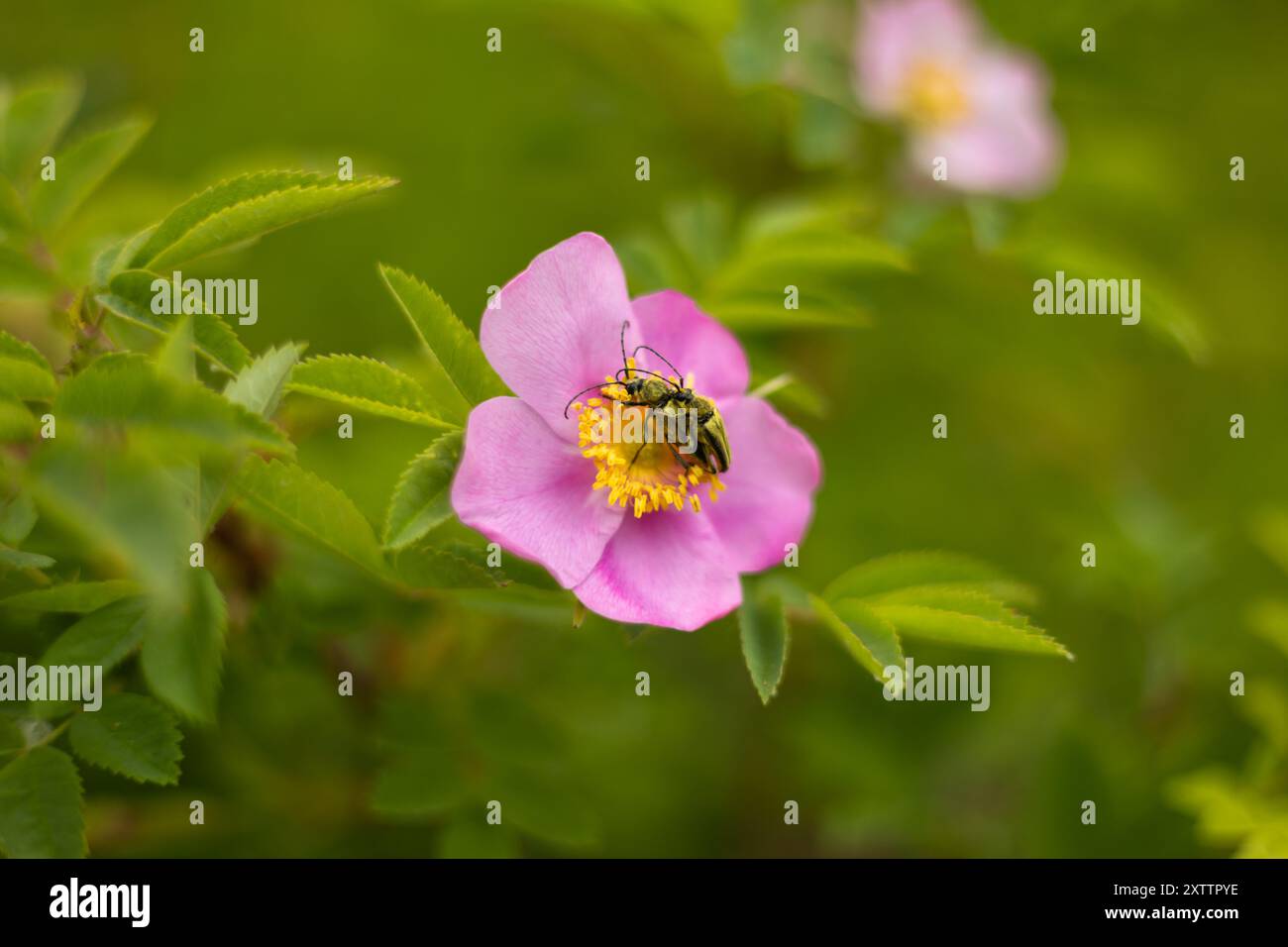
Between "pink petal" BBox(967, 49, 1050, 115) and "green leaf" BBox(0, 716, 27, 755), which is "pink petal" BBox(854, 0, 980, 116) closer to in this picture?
"pink petal" BBox(967, 49, 1050, 115)

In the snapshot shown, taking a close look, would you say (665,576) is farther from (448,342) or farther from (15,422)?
(15,422)

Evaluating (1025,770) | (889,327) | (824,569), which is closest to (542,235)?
(889,327)

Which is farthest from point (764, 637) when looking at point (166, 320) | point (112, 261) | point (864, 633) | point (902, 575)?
point (112, 261)

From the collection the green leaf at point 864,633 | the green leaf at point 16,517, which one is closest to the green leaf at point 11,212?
the green leaf at point 16,517

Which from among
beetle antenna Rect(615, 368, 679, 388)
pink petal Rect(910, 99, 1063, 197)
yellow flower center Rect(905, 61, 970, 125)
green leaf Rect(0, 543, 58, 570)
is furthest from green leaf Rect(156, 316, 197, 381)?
yellow flower center Rect(905, 61, 970, 125)

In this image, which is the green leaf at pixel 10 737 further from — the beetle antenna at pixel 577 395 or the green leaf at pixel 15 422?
the beetle antenna at pixel 577 395
